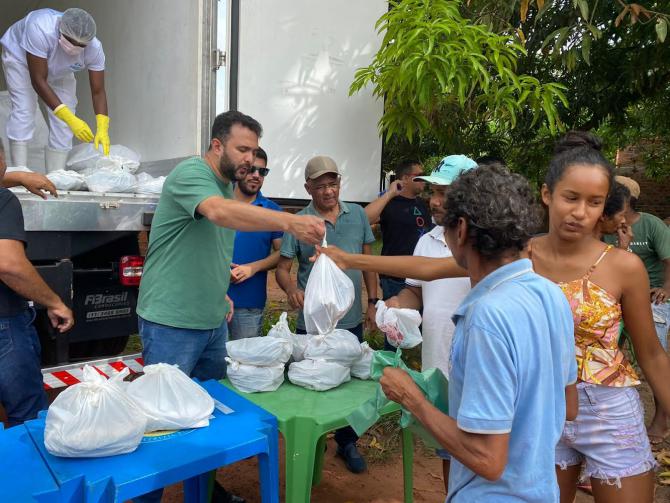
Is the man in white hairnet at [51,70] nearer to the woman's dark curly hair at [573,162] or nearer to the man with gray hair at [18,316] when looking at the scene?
the man with gray hair at [18,316]

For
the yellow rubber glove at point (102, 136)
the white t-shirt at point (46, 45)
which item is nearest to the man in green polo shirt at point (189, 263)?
the yellow rubber glove at point (102, 136)

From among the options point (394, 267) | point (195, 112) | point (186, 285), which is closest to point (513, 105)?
point (394, 267)

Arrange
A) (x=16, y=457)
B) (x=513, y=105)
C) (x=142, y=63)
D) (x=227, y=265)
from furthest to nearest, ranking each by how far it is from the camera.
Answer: (x=142, y=63) → (x=513, y=105) → (x=227, y=265) → (x=16, y=457)

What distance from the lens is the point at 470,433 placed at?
3.68 feet

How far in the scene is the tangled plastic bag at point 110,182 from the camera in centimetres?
295

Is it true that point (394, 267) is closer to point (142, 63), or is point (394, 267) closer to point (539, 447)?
point (539, 447)

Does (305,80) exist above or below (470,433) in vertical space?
above

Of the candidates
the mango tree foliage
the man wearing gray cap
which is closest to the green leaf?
the mango tree foliage

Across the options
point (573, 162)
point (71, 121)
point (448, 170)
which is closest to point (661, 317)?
point (448, 170)

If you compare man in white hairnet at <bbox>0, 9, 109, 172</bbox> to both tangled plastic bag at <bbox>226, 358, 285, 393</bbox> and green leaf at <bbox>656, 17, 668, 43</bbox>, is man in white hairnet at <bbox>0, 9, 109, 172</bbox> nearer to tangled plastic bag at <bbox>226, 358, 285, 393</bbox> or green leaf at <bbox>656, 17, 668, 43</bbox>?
tangled plastic bag at <bbox>226, 358, 285, 393</bbox>

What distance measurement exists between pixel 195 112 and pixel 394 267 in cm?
179

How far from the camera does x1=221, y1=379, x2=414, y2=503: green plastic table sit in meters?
1.91

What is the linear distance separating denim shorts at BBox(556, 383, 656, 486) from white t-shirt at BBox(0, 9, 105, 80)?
13.6 ft

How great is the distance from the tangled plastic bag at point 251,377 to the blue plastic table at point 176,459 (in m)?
0.13
